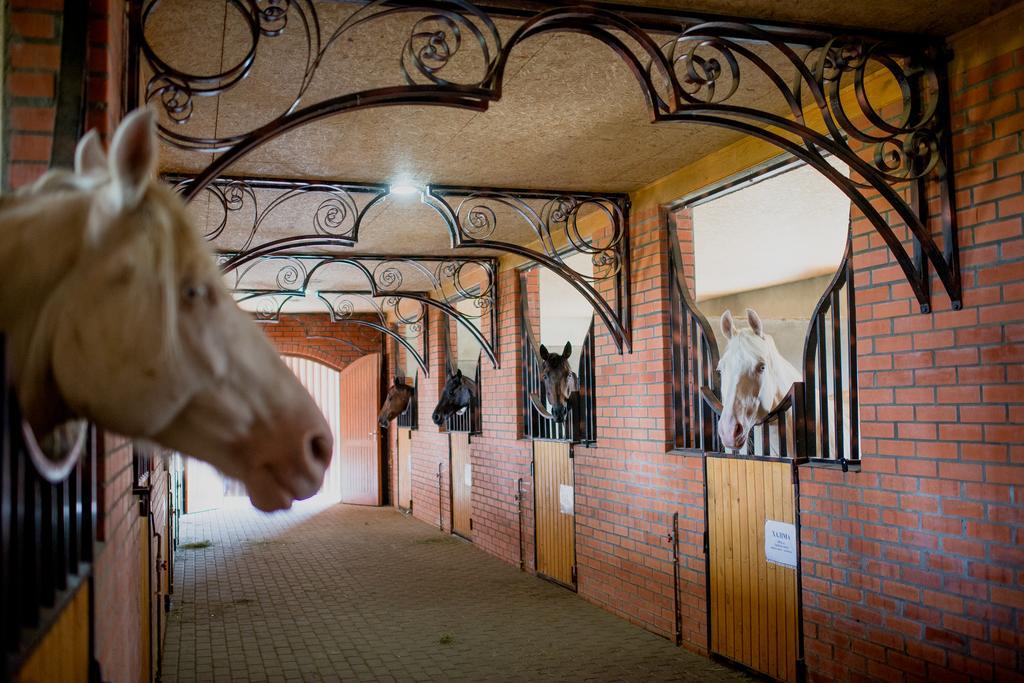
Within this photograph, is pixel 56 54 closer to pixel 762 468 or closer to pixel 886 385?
pixel 886 385

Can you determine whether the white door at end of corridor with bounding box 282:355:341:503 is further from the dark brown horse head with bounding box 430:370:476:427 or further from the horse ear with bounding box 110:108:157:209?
the horse ear with bounding box 110:108:157:209

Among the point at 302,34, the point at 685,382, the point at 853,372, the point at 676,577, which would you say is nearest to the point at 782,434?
the point at 853,372

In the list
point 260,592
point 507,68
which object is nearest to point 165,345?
point 507,68

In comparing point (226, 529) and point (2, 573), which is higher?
point (2, 573)

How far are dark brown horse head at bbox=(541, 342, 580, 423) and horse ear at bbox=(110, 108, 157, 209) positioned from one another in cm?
554

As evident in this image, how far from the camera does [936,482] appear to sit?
10.9ft

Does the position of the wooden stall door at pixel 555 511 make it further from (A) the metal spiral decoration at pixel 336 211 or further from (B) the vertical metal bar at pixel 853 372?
(B) the vertical metal bar at pixel 853 372

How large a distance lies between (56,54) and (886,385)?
330cm

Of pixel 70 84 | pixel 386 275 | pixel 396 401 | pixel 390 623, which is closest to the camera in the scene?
pixel 70 84

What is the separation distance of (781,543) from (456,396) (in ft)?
18.5

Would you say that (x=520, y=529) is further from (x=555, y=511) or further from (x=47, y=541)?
(x=47, y=541)

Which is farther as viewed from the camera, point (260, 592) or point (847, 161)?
point (260, 592)

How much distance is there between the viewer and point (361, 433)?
14117 millimetres

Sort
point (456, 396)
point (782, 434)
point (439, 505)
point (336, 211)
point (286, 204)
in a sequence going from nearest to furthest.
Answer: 1. point (782, 434)
2. point (336, 211)
3. point (286, 204)
4. point (456, 396)
5. point (439, 505)
